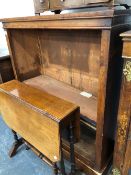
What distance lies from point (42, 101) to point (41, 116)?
13 centimetres

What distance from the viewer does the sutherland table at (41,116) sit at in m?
0.96

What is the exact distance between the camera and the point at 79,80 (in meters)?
1.53

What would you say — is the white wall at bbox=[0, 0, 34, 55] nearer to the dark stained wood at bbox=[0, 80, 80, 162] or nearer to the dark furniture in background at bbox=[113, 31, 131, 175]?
the dark stained wood at bbox=[0, 80, 80, 162]

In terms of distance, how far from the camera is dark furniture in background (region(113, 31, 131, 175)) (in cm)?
81

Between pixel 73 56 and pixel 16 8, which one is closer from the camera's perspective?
pixel 73 56

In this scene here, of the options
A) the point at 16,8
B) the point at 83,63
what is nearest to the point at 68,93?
the point at 83,63

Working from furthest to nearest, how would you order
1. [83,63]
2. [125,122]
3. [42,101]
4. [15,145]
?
[15,145], [83,63], [42,101], [125,122]

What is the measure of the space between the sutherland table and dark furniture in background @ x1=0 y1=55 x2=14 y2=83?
0.56 meters

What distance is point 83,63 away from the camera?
1411 mm

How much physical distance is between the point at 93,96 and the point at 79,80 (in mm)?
201

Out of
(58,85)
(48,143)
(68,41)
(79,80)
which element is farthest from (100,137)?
(68,41)

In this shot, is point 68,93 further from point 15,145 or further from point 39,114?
point 15,145

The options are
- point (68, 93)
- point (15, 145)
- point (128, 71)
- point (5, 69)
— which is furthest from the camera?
point (5, 69)

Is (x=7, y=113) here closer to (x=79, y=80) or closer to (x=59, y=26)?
(x=79, y=80)
